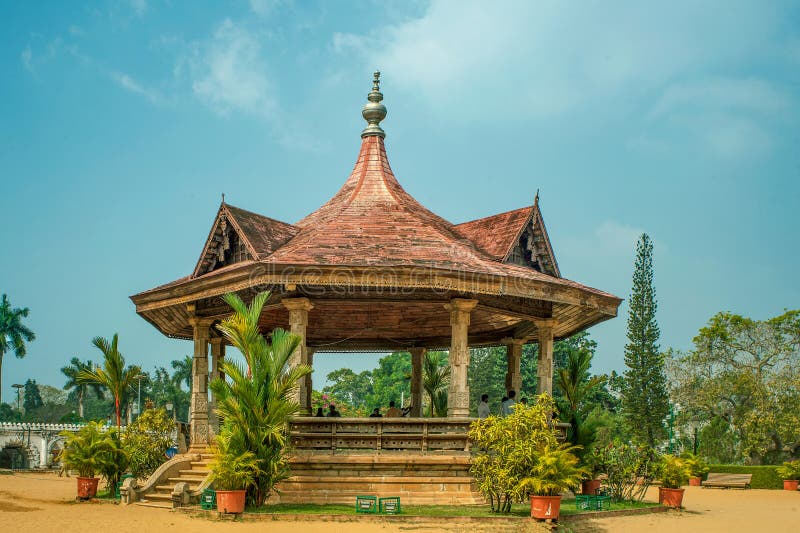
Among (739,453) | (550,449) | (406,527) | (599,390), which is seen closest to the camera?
(406,527)

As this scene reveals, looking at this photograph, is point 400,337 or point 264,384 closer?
point 264,384

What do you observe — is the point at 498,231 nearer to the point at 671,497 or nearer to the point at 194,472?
the point at 671,497

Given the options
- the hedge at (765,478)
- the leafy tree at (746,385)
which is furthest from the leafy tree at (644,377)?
the hedge at (765,478)

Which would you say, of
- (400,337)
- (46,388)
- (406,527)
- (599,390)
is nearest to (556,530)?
(406,527)

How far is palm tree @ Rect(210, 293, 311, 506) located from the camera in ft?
45.7

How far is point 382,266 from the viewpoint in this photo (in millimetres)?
15617

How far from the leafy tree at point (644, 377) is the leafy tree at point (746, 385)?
4.41 feet

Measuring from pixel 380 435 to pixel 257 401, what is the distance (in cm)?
296

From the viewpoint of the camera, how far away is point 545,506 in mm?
13227

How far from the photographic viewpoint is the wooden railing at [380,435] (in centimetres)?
1588

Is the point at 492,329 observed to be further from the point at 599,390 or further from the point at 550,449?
the point at 599,390

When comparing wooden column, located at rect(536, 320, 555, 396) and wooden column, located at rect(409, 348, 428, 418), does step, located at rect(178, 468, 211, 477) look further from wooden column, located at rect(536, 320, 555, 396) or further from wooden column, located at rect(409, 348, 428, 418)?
wooden column, located at rect(536, 320, 555, 396)

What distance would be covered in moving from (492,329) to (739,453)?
27.8 meters

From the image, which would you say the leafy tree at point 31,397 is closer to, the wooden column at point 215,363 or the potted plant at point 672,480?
the wooden column at point 215,363
